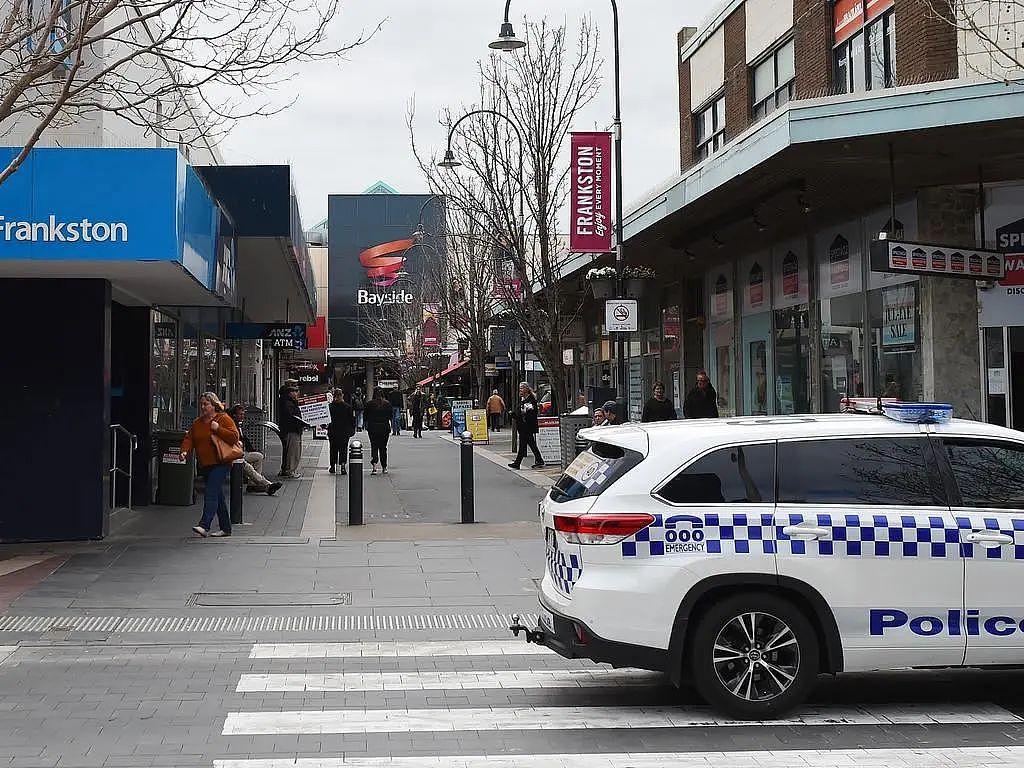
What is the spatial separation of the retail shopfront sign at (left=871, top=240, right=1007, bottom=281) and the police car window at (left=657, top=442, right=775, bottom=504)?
301 inches

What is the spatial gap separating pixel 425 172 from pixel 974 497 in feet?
69.8

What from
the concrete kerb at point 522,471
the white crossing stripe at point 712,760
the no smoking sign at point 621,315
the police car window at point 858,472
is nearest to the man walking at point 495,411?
the concrete kerb at point 522,471

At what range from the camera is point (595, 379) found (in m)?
35.6

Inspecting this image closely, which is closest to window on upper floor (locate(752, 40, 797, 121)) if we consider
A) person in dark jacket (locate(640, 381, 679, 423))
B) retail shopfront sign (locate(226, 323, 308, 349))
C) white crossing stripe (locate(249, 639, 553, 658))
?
person in dark jacket (locate(640, 381, 679, 423))

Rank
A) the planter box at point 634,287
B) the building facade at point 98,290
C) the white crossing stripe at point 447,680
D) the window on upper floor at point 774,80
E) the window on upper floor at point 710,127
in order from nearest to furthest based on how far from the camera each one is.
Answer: the white crossing stripe at point 447,680 < the building facade at point 98,290 < the planter box at point 634,287 < the window on upper floor at point 774,80 < the window on upper floor at point 710,127

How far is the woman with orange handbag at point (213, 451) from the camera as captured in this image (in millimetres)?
13633

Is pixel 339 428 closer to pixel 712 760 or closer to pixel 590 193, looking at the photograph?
pixel 590 193

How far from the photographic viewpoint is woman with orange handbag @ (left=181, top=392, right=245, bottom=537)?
13.6m

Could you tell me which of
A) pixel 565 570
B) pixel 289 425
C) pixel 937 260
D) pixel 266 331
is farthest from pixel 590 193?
pixel 565 570

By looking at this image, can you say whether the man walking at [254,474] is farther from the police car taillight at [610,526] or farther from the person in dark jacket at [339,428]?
the police car taillight at [610,526]

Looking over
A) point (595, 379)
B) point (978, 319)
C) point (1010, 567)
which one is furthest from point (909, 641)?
point (595, 379)

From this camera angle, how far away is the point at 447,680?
24.8 ft

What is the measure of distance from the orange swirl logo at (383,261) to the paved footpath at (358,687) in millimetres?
59031

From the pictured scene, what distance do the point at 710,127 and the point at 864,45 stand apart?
7.65 metres
